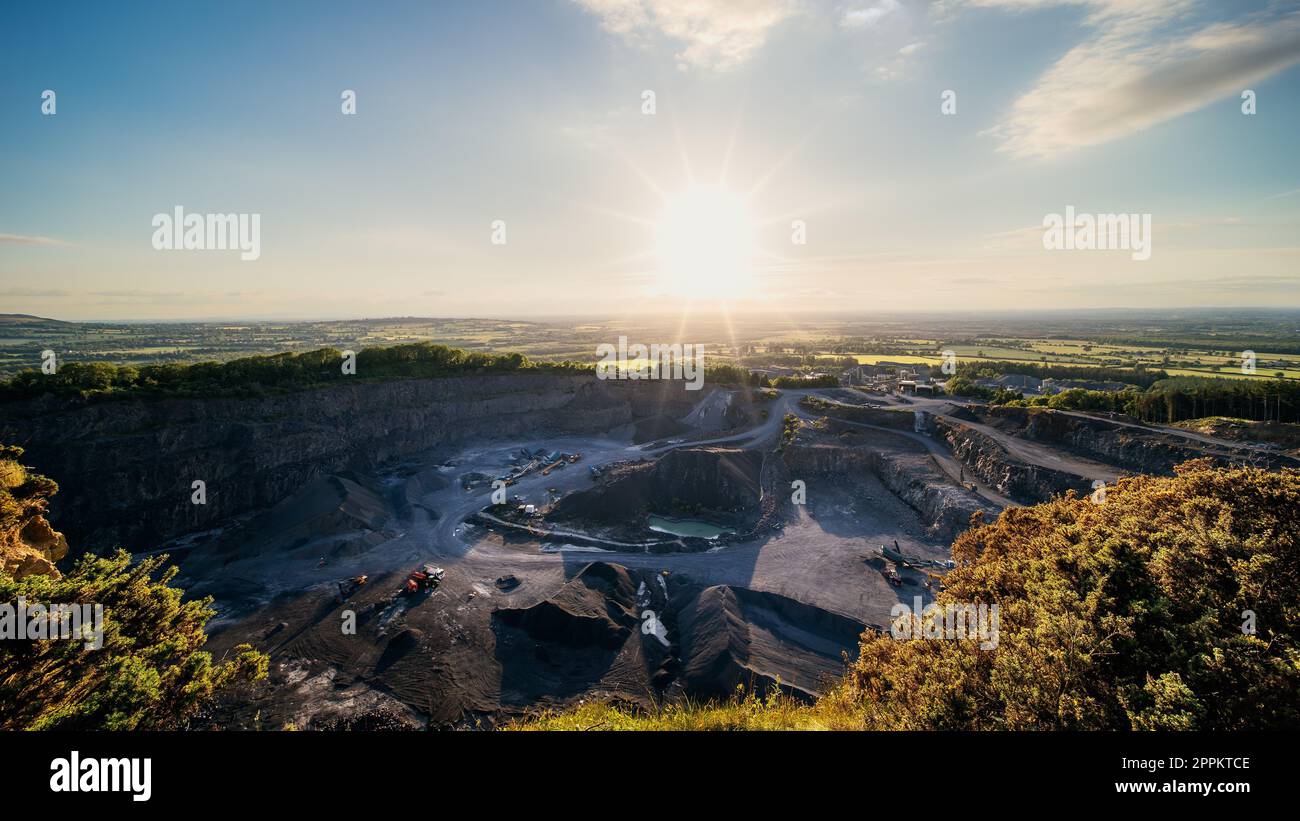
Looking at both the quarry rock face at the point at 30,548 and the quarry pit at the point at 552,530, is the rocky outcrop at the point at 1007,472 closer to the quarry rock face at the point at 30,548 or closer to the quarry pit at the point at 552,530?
the quarry pit at the point at 552,530

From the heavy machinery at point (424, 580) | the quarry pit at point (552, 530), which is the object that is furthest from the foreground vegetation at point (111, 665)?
the heavy machinery at point (424, 580)

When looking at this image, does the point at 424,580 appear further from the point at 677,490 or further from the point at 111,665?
the point at 111,665

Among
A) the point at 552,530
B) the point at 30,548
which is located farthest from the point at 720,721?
the point at 552,530

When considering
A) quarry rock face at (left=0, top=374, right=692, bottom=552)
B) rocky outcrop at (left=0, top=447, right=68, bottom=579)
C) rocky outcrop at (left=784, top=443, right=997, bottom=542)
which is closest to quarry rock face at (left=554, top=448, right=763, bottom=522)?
rocky outcrop at (left=784, top=443, right=997, bottom=542)

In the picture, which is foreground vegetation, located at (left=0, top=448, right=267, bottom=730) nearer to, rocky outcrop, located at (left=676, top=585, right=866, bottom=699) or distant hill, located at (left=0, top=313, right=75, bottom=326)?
rocky outcrop, located at (left=676, top=585, right=866, bottom=699)
